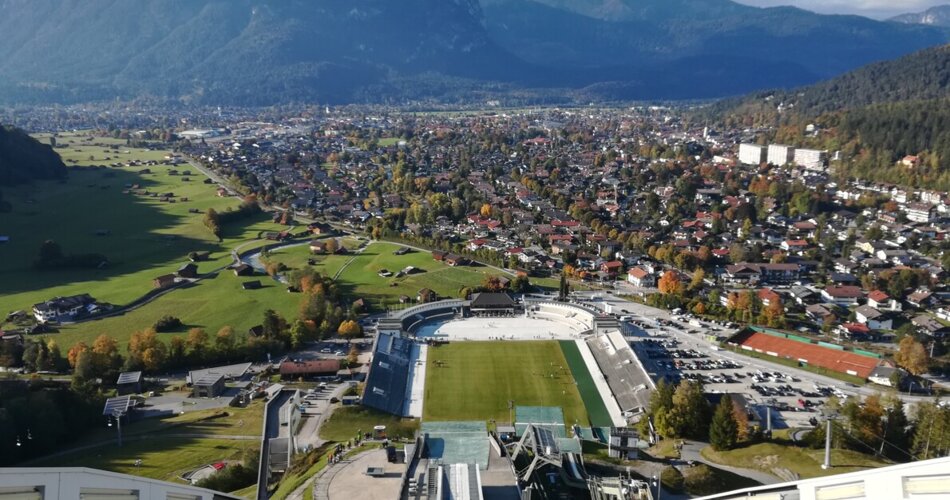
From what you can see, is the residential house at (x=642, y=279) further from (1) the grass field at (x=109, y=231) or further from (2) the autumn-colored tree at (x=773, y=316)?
(1) the grass field at (x=109, y=231)

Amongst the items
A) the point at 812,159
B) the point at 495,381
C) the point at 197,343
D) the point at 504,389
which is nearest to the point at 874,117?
the point at 812,159

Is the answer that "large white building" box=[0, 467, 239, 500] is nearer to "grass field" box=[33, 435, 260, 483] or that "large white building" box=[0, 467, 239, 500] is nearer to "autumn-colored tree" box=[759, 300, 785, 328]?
"grass field" box=[33, 435, 260, 483]

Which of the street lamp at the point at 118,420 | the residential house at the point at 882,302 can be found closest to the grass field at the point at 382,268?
the street lamp at the point at 118,420

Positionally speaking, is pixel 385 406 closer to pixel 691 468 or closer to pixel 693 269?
pixel 691 468

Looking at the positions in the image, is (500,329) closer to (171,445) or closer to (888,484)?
(171,445)

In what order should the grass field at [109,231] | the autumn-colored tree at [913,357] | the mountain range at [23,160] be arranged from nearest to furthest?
the autumn-colored tree at [913,357], the grass field at [109,231], the mountain range at [23,160]

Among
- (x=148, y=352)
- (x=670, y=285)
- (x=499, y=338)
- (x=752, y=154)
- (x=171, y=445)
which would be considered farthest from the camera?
(x=752, y=154)
